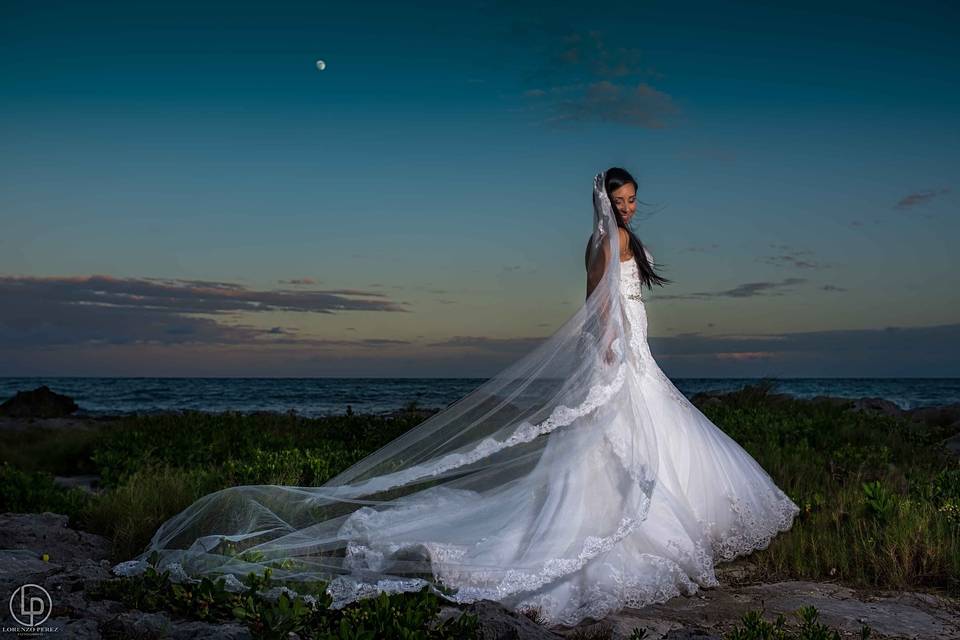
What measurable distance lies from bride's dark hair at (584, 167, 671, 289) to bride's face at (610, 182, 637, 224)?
23 mm

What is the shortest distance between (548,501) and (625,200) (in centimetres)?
251

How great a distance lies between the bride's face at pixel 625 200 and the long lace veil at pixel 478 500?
0.57 ft

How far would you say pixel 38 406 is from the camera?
2520 centimetres

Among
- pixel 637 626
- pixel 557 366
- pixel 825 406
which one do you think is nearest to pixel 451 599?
pixel 637 626

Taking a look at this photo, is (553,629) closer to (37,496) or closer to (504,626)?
(504,626)

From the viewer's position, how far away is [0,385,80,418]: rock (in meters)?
24.5

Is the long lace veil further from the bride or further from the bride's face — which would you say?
the bride's face

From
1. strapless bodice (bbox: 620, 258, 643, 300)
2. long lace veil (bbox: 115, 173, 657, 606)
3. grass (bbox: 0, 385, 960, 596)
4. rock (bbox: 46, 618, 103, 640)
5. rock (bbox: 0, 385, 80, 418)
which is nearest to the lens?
rock (bbox: 46, 618, 103, 640)

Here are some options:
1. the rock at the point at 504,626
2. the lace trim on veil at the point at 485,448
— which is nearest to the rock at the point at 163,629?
the rock at the point at 504,626

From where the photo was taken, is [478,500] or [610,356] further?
[610,356]

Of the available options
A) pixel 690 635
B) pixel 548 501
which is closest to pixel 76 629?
pixel 548 501

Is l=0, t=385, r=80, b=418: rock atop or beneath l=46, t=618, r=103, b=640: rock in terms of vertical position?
beneath

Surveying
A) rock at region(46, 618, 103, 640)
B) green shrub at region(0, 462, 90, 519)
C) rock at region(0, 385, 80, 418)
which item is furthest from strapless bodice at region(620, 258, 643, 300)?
rock at region(0, 385, 80, 418)

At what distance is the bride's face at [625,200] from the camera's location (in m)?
6.21
